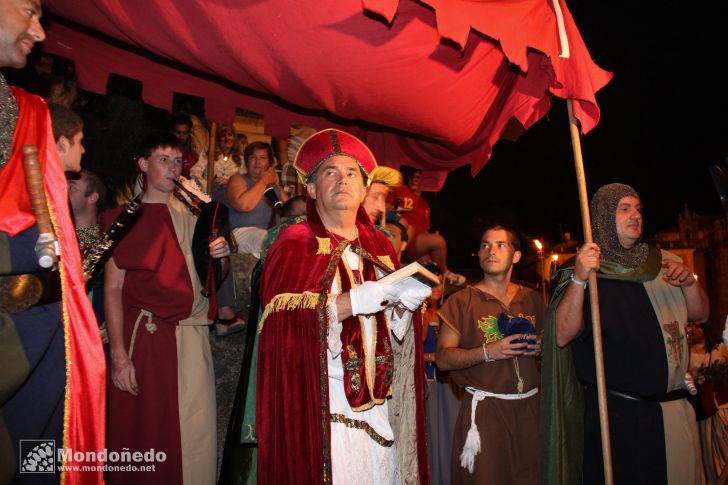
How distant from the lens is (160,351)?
341 centimetres

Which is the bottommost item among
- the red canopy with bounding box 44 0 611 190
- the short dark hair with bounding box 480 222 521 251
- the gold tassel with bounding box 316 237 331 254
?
the gold tassel with bounding box 316 237 331 254

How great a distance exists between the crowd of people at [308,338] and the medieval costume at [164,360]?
0.01 meters

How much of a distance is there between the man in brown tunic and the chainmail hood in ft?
2.20

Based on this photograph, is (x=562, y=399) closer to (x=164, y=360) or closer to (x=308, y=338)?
(x=308, y=338)

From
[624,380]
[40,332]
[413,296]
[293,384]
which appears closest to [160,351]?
[293,384]

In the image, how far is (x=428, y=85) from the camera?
11.5ft

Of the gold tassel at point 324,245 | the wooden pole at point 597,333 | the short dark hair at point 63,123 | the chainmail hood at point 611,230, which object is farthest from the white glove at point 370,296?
the chainmail hood at point 611,230

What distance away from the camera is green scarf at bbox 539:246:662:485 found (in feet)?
12.6

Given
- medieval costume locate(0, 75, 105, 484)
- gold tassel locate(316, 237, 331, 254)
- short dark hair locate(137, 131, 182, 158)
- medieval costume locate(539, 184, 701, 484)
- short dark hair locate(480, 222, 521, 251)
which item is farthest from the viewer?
short dark hair locate(480, 222, 521, 251)

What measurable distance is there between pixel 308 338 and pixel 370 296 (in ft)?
1.27

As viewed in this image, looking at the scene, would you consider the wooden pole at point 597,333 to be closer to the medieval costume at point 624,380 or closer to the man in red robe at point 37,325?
the medieval costume at point 624,380

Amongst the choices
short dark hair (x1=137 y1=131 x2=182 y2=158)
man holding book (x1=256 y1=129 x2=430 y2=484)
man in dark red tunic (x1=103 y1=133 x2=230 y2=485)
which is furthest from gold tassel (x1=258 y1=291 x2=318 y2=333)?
short dark hair (x1=137 y1=131 x2=182 y2=158)

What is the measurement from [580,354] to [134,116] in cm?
444

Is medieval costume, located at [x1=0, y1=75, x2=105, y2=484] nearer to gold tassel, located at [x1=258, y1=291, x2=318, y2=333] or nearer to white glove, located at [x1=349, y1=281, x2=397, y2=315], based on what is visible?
gold tassel, located at [x1=258, y1=291, x2=318, y2=333]
